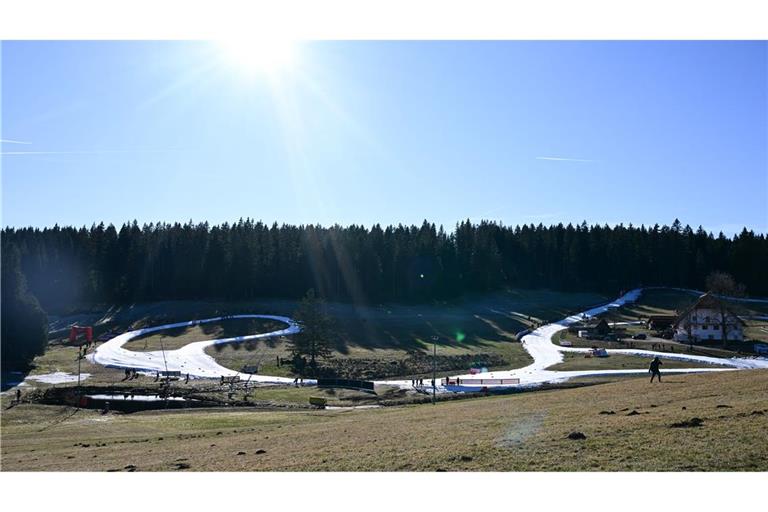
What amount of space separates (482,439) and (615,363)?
61531 millimetres

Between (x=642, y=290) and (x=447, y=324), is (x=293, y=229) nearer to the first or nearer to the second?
(x=447, y=324)

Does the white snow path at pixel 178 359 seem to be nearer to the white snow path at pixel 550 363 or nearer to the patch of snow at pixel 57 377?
the patch of snow at pixel 57 377

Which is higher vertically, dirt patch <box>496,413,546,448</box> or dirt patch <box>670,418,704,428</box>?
dirt patch <box>670,418,704,428</box>

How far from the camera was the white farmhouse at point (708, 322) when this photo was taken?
96812mm

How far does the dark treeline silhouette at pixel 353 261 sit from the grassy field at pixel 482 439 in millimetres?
98802

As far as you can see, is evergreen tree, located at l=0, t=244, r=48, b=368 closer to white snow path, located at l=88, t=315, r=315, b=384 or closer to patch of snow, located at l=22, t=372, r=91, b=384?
patch of snow, located at l=22, t=372, r=91, b=384

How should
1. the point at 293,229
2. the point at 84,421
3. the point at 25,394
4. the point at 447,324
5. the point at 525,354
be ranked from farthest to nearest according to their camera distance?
the point at 293,229 < the point at 447,324 < the point at 525,354 < the point at 25,394 < the point at 84,421

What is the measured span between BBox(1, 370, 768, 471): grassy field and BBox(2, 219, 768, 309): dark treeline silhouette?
9880 cm

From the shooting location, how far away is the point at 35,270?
467ft

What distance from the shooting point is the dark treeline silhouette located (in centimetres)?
13862

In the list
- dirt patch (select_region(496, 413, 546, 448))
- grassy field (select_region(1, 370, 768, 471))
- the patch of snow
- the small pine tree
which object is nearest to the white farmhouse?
the small pine tree

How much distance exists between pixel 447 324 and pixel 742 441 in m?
102

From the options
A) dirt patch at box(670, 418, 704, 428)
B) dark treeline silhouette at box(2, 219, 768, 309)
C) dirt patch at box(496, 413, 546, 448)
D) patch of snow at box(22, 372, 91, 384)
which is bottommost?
patch of snow at box(22, 372, 91, 384)

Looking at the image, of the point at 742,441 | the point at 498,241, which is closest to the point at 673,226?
the point at 498,241
